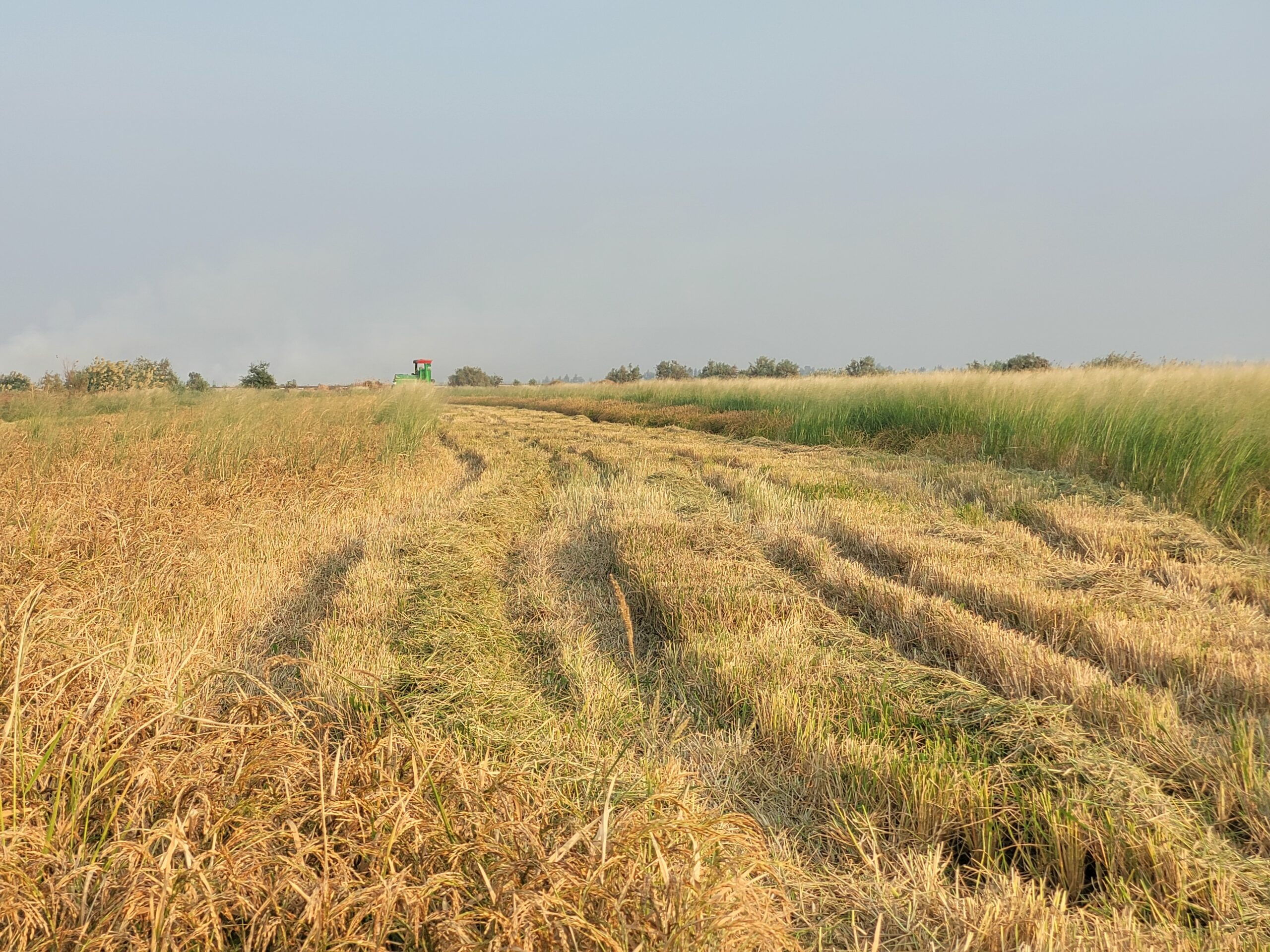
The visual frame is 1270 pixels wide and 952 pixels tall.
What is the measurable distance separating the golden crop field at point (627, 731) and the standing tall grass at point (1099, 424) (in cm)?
104

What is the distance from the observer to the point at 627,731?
8.12 feet

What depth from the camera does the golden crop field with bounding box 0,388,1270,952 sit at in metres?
1.34

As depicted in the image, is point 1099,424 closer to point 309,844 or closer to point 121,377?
point 309,844

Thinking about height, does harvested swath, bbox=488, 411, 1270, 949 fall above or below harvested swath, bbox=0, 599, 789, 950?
below

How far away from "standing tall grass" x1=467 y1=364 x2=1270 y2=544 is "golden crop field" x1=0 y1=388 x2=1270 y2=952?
1038 millimetres

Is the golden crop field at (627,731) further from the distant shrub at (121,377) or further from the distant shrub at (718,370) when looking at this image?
the distant shrub at (718,370)

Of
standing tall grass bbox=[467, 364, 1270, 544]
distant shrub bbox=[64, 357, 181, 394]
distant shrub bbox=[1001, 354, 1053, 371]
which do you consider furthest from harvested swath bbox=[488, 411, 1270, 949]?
distant shrub bbox=[1001, 354, 1053, 371]

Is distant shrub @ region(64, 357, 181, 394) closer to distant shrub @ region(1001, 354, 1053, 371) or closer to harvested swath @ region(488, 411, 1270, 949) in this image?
harvested swath @ region(488, 411, 1270, 949)

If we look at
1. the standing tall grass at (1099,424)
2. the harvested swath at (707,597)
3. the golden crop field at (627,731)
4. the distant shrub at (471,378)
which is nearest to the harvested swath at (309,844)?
the golden crop field at (627,731)

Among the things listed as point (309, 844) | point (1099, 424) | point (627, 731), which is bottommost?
point (627, 731)

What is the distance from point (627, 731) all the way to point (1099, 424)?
7814mm

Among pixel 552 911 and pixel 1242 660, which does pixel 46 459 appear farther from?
pixel 1242 660

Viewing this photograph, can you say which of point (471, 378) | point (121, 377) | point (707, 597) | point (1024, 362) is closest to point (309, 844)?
point (707, 597)

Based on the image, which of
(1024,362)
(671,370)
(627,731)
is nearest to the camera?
(627,731)
